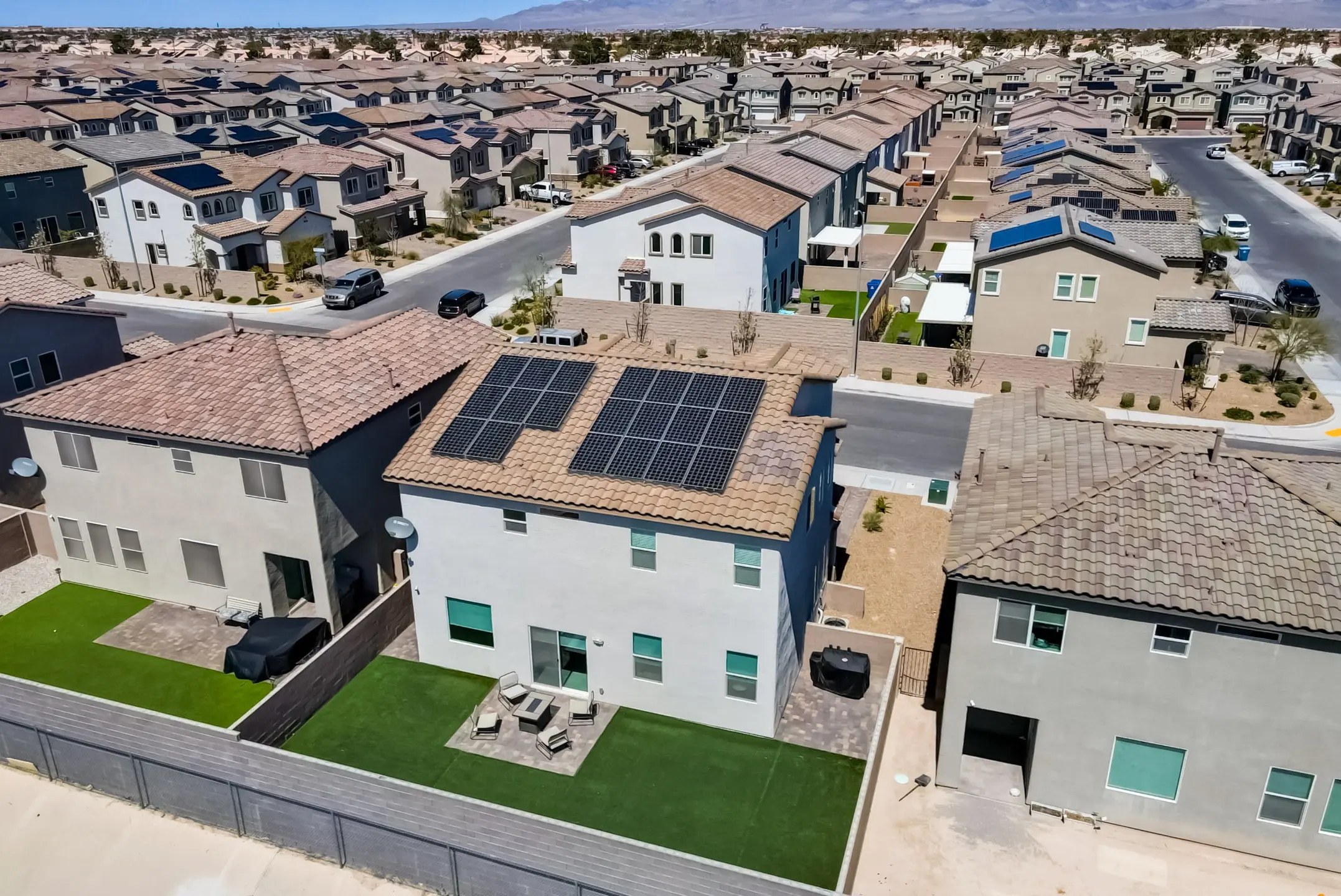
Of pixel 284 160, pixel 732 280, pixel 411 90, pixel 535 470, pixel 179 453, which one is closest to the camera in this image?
pixel 535 470

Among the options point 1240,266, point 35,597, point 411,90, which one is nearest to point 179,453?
point 35,597

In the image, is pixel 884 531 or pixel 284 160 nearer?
pixel 884 531

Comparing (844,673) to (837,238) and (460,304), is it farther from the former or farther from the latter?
(837,238)

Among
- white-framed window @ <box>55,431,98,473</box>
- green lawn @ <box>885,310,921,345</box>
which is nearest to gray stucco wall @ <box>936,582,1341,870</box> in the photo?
white-framed window @ <box>55,431,98,473</box>

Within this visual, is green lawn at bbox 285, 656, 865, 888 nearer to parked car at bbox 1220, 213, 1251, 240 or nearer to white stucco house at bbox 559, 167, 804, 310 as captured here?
white stucco house at bbox 559, 167, 804, 310

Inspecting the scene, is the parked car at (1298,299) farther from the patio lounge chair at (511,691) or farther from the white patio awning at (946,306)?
the patio lounge chair at (511,691)

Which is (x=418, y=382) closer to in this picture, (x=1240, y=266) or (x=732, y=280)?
(x=732, y=280)

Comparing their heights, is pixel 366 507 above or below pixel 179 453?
below
